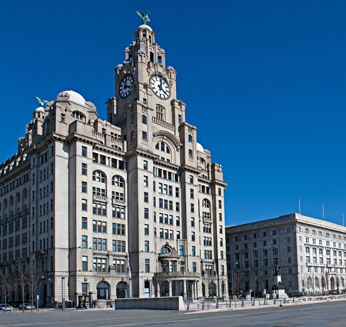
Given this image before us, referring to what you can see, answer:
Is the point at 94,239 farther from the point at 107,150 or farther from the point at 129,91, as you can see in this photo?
the point at 129,91

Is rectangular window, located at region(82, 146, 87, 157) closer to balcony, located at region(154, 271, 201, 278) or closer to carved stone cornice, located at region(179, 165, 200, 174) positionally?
carved stone cornice, located at region(179, 165, 200, 174)

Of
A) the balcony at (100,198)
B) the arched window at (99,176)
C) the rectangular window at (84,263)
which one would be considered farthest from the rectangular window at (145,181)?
the rectangular window at (84,263)

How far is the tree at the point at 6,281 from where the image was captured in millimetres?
89481

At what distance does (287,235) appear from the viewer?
137625 millimetres

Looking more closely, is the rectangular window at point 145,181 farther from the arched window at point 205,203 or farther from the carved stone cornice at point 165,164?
the arched window at point 205,203

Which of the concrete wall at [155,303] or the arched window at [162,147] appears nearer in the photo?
the concrete wall at [155,303]

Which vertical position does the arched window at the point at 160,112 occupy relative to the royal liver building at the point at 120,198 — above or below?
above

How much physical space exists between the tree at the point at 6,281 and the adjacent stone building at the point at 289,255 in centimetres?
6122

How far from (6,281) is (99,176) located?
2820cm

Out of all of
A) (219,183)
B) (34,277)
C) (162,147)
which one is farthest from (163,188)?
(34,277)

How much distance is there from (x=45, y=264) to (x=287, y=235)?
7826cm

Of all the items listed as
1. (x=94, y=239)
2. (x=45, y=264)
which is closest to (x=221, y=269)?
(x=94, y=239)

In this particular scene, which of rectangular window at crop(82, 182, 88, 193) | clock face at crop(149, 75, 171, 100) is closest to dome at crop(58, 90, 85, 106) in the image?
rectangular window at crop(82, 182, 88, 193)

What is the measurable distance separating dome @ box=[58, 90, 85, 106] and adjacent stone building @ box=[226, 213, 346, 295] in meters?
65.1
